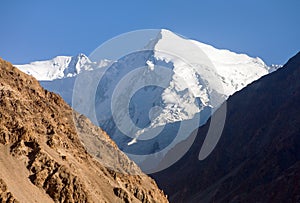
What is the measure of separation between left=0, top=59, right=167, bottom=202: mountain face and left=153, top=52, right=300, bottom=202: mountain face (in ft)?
150

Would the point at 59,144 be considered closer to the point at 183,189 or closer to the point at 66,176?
the point at 66,176

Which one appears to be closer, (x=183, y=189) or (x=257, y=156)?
(x=257, y=156)

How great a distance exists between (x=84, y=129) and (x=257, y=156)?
69.5 meters

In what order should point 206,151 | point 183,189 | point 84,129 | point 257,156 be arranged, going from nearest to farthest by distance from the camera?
point 84,129 < point 257,156 < point 183,189 < point 206,151

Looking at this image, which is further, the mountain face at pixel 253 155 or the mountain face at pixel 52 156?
the mountain face at pixel 253 155

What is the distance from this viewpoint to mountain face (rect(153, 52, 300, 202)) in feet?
418

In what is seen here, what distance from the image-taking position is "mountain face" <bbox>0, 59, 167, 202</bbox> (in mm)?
63438

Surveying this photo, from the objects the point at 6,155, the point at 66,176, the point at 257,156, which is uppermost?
the point at 6,155

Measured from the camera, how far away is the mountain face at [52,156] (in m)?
63.4

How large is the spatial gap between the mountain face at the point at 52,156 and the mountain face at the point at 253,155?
4581cm

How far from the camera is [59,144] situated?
2960 inches

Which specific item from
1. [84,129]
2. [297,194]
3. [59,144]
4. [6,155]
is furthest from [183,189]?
[6,155]

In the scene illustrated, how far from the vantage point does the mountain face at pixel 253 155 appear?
128m

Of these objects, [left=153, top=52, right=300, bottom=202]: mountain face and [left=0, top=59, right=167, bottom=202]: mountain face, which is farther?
[left=153, top=52, right=300, bottom=202]: mountain face
